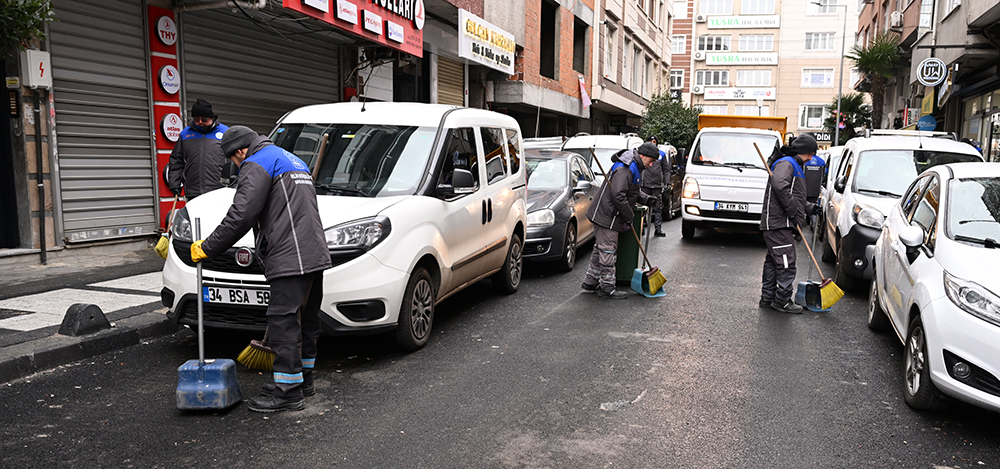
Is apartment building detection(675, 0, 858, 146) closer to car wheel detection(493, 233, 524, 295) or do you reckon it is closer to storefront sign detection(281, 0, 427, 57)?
storefront sign detection(281, 0, 427, 57)

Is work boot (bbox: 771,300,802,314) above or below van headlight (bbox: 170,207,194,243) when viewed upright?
Answer: below

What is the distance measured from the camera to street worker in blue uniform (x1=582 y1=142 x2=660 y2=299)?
7840 mm

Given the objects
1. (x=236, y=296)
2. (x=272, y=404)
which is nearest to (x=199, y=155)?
(x=236, y=296)

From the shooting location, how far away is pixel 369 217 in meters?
5.22

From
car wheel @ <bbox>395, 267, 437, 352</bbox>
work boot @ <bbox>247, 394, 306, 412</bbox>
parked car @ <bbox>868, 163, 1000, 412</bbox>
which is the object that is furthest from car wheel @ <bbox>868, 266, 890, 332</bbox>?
work boot @ <bbox>247, 394, 306, 412</bbox>

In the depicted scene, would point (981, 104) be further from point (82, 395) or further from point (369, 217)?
point (82, 395)

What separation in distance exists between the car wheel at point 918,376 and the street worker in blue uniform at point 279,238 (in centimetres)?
352

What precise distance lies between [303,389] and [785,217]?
501 cm

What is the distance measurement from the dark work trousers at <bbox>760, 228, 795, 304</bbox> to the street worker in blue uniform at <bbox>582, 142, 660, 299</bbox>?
137 centimetres

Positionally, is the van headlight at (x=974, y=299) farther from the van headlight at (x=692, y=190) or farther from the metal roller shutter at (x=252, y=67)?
the metal roller shutter at (x=252, y=67)

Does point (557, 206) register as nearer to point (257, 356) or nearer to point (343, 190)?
point (343, 190)

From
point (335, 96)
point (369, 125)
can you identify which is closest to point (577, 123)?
point (335, 96)

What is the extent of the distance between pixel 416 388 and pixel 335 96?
10.9 metres

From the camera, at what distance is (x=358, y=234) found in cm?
513
